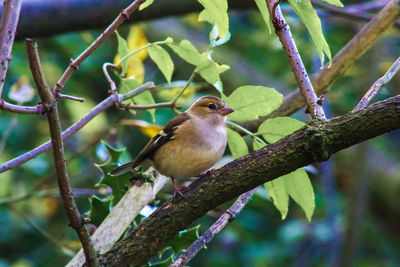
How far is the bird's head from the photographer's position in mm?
3426

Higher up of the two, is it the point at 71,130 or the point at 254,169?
the point at 71,130

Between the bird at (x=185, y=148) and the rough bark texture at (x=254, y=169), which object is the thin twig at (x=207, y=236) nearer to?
the rough bark texture at (x=254, y=169)

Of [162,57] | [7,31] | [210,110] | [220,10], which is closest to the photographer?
[7,31]

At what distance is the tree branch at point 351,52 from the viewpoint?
3.17m

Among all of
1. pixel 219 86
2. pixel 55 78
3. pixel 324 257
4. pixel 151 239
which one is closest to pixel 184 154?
pixel 219 86

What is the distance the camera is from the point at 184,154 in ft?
10.3

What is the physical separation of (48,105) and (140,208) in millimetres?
1349

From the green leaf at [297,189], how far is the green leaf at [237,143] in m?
0.22

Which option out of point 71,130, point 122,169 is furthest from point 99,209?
point 71,130

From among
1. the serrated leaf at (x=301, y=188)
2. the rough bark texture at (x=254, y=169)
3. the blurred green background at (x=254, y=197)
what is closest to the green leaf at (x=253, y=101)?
the serrated leaf at (x=301, y=188)

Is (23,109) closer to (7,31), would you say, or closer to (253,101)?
(7,31)

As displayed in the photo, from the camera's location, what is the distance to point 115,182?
9.87 feet

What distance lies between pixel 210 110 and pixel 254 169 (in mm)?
1639

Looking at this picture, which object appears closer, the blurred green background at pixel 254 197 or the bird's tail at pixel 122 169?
the bird's tail at pixel 122 169
